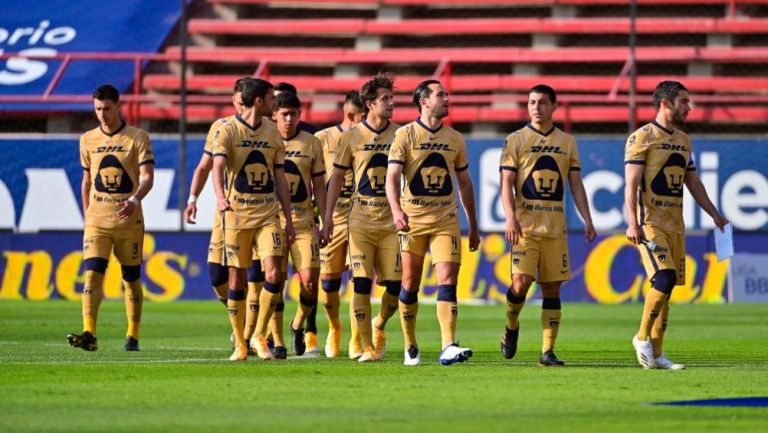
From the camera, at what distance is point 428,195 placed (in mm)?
12859

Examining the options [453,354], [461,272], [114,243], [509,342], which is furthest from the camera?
[461,272]

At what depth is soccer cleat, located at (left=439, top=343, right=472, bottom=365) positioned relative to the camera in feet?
40.4

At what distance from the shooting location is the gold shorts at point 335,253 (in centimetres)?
1422

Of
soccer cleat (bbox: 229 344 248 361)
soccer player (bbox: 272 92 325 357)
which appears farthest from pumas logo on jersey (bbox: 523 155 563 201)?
soccer cleat (bbox: 229 344 248 361)

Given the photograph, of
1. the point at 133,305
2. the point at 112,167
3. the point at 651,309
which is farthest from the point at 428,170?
the point at 133,305

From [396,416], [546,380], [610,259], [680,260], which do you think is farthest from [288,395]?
[610,259]

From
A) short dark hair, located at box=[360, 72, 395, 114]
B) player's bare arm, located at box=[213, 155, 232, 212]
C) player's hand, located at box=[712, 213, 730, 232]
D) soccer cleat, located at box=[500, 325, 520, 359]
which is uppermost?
short dark hair, located at box=[360, 72, 395, 114]

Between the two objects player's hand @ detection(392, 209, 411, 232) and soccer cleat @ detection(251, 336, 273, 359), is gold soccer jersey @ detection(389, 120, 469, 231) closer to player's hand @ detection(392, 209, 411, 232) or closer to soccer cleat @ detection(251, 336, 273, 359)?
player's hand @ detection(392, 209, 411, 232)

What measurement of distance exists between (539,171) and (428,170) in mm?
862

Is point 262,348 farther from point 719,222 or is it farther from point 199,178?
point 719,222

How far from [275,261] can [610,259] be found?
12.8 meters

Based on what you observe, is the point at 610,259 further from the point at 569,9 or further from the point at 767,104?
the point at 569,9

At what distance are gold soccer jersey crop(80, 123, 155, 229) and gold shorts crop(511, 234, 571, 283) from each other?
357 cm

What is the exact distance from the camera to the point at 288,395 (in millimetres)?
9984
